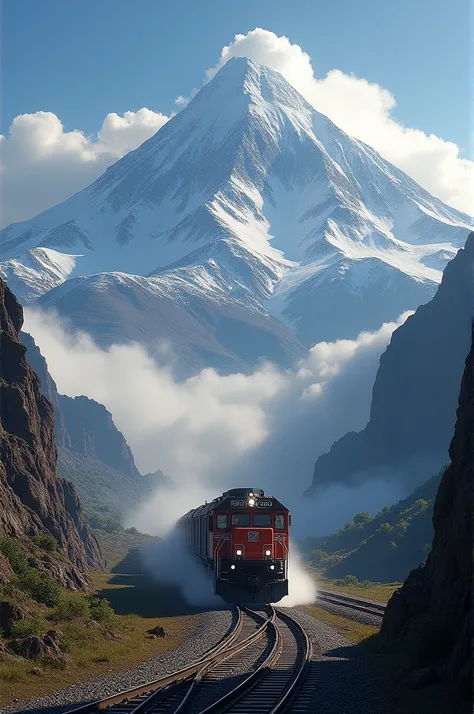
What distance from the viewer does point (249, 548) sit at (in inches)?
1960

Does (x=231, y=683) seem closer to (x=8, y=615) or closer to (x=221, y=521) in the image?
(x=8, y=615)

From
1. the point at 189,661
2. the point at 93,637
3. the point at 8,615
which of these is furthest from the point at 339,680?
the point at 8,615

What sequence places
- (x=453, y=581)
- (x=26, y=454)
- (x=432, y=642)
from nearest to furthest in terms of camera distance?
(x=432, y=642), (x=453, y=581), (x=26, y=454)

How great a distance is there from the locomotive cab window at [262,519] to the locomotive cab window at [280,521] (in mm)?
546

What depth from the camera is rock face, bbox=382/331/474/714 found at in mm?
22578

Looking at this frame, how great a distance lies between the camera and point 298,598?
200 feet

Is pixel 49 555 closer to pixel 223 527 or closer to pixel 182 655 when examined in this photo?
pixel 223 527

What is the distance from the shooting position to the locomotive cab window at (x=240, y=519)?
50.4 meters

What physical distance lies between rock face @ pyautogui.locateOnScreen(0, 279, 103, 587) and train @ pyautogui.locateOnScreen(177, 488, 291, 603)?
16.2 meters

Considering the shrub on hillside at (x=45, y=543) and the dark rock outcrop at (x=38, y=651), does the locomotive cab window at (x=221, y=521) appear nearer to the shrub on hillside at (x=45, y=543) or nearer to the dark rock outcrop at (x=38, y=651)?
the dark rock outcrop at (x=38, y=651)

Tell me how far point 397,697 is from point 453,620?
156 inches

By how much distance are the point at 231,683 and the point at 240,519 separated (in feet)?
77.4

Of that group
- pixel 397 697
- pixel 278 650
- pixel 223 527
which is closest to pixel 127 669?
pixel 278 650

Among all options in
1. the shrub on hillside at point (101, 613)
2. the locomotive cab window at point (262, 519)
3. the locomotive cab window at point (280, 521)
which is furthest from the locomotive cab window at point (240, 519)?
the shrub on hillside at point (101, 613)
